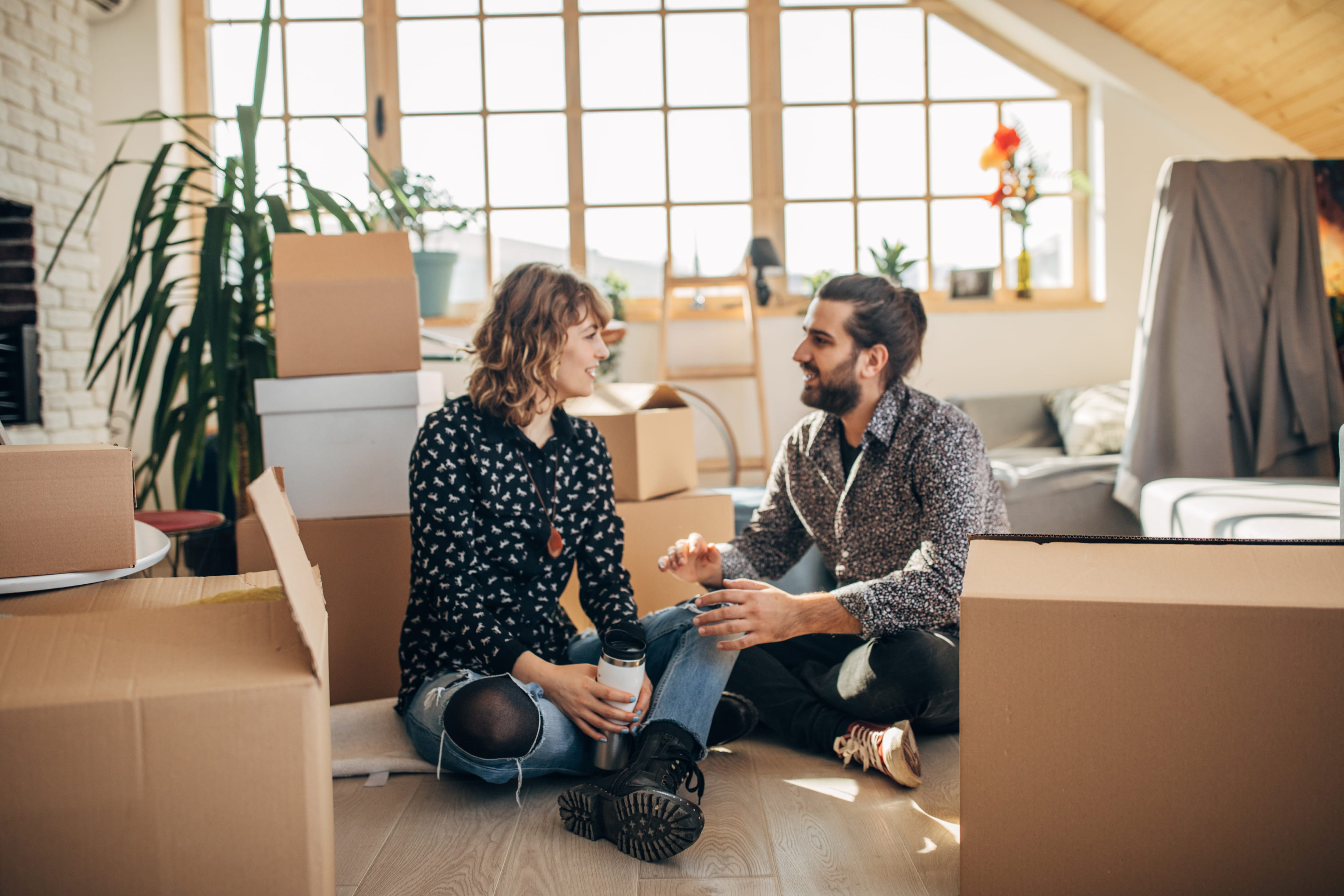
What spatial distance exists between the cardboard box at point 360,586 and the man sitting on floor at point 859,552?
0.56 meters

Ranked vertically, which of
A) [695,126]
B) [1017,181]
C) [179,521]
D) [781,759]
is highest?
[695,126]

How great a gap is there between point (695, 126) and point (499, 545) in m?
3.20

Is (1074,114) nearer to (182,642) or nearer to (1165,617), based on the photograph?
(1165,617)

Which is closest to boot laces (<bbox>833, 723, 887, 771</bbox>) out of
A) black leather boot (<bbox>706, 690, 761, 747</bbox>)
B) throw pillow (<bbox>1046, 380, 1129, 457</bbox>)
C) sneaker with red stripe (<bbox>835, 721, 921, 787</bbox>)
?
sneaker with red stripe (<bbox>835, 721, 921, 787</bbox>)

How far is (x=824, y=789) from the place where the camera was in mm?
1495

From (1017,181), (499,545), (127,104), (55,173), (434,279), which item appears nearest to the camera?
(499,545)

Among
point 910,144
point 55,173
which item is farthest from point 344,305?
point 910,144

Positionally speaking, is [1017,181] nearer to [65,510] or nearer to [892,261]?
[892,261]

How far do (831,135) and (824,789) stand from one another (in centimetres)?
346

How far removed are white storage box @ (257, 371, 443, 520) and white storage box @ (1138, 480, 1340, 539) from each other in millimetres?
1434

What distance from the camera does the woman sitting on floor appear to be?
1.38m

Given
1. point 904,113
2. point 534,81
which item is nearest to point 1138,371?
point 904,113

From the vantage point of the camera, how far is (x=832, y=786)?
1512mm

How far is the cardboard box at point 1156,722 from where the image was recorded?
94cm
